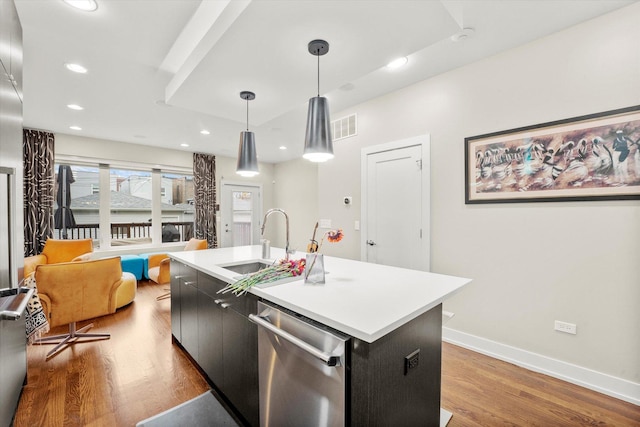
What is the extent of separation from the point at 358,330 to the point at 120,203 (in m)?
6.02

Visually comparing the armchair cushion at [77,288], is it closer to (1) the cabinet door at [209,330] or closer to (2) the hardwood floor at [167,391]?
(2) the hardwood floor at [167,391]

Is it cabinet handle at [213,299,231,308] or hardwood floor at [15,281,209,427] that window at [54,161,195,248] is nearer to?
hardwood floor at [15,281,209,427]

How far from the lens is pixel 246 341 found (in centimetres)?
157

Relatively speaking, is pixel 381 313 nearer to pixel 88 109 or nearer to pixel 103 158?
pixel 88 109

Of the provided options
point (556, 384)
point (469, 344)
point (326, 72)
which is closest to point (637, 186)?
point (556, 384)

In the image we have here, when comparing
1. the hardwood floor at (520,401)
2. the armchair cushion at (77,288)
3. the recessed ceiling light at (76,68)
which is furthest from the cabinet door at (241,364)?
the recessed ceiling light at (76,68)

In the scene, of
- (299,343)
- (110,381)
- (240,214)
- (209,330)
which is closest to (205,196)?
(240,214)

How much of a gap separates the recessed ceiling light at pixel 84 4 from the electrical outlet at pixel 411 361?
2729 millimetres

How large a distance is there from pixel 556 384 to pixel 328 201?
2.89 meters

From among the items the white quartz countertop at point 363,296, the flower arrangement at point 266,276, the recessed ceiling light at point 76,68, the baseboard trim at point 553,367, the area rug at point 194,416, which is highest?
the recessed ceiling light at point 76,68

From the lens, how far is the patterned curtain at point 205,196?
6.10 meters

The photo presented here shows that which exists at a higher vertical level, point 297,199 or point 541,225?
point 297,199

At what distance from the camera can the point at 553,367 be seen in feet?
7.15

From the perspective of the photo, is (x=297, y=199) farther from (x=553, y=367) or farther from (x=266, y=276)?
(x=553, y=367)
